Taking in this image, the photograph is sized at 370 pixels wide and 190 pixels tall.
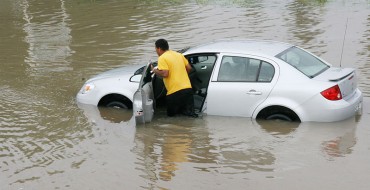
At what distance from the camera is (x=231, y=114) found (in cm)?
927

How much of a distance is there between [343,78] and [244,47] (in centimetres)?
161

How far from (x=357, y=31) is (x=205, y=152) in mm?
10331

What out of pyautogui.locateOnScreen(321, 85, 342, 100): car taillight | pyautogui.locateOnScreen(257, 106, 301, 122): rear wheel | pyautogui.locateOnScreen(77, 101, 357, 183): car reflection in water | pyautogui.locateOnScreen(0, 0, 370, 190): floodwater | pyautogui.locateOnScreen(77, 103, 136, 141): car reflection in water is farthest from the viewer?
pyautogui.locateOnScreen(77, 103, 136, 141): car reflection in water

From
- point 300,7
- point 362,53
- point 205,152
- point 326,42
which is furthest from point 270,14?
point 205,152

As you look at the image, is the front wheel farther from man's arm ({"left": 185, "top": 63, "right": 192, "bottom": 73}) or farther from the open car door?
the open car door

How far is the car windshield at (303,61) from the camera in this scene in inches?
356

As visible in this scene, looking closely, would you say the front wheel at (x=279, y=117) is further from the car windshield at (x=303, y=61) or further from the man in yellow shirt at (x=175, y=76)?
the man in yellow shirt at (x=175, y=76)

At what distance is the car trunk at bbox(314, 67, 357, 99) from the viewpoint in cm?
871

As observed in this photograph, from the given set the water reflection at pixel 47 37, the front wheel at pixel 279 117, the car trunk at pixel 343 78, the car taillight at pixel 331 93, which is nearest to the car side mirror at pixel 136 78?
the front wheel at pixel 279 117

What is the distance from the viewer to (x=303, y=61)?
30.6ft

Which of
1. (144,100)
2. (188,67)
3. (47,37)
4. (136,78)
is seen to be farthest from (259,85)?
(47,37)

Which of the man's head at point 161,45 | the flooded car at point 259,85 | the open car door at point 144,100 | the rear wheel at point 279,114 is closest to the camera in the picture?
the flooded car at point 259,85

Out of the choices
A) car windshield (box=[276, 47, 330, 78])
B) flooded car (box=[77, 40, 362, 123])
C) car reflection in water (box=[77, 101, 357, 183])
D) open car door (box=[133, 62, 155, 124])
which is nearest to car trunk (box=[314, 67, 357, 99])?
flooded car (box=[77, 40, 362, 123])

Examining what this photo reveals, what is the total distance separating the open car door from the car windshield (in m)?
2.07
